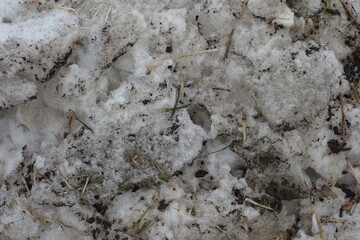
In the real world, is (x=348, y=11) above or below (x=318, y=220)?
above

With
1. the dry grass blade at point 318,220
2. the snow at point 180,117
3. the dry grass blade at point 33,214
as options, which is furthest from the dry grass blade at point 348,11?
the dry grass blade at point 33,214

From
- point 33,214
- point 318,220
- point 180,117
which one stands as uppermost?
point 180,117

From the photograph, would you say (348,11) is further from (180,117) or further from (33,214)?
(33,214)

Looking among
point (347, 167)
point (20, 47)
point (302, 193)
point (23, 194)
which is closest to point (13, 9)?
point (20, 47)

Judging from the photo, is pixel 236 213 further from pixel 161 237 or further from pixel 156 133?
pixel 156 133

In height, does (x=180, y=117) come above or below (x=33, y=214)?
above

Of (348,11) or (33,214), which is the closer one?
(33,214)

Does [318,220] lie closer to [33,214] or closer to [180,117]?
[180,117]

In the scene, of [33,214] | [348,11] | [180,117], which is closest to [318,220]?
[180,117]
